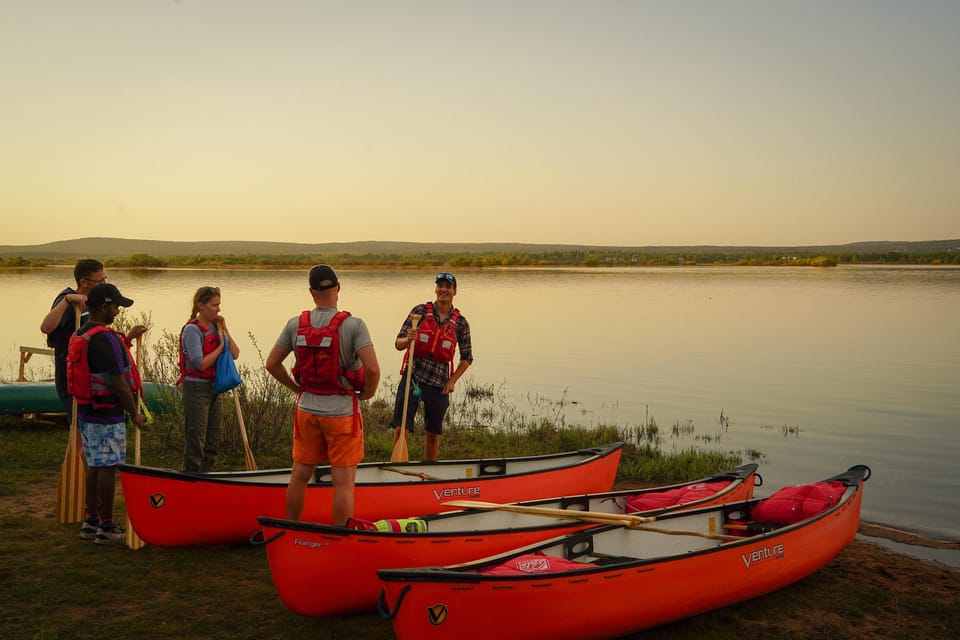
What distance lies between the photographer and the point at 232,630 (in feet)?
15.7

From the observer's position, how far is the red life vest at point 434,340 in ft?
25.2

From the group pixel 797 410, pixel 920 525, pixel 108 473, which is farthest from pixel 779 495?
pixel 797 410

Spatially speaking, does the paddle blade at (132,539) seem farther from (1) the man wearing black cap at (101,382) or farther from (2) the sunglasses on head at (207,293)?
(2) the sunglasses on head at (207,293)

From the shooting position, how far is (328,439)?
511 cm

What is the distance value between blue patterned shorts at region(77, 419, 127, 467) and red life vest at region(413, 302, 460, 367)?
9.26ft

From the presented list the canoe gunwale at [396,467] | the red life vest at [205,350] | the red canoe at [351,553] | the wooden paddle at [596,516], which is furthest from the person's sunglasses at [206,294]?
the wooden paddle at [596,516]

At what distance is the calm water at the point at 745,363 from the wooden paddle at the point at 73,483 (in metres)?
7.17

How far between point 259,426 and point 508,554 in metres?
5.68

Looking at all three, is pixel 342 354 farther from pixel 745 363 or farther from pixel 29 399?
pixel 745 363

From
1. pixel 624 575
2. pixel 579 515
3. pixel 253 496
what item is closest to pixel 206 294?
pixel 253 496

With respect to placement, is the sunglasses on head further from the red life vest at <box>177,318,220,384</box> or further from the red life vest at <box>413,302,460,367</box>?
the red life vest at <box>413,302,460,367</box>

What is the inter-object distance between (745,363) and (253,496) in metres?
14.8

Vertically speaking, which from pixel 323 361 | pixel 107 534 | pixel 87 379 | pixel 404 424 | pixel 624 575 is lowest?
pixel 107 534

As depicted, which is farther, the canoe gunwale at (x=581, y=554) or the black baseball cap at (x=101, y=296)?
the black baseball cap at (x=101, y=296)
